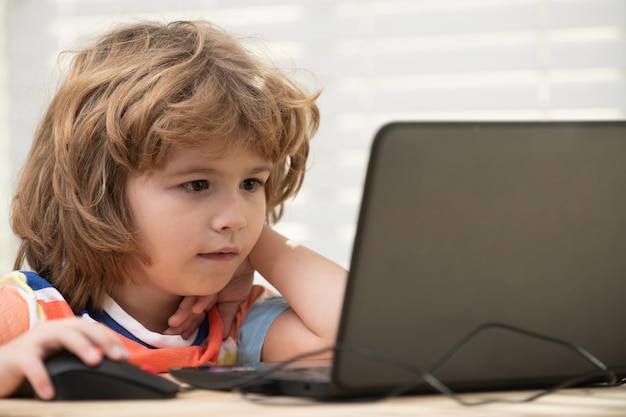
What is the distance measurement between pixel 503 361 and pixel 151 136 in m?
0.57

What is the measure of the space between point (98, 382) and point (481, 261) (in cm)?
36

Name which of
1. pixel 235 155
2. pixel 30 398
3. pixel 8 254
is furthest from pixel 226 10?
pixel 30 398

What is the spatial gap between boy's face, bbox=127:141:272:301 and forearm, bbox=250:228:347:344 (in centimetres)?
12

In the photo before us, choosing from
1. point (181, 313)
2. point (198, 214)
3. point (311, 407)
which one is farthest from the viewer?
point (181, 313)

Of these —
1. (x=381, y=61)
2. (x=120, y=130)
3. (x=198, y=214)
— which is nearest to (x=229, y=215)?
(x=198, y=214)

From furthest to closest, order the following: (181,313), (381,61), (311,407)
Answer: (381,61) < (181,313) < (311,407)

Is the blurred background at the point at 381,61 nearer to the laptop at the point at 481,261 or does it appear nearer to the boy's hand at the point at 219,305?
the boy's hand at the point at 219,305

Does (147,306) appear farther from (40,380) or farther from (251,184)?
(40,380)

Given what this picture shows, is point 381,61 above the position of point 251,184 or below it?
above

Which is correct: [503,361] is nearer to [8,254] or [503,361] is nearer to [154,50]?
[154,50]

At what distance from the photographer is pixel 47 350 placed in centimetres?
83

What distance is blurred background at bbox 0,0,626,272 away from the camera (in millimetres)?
2143

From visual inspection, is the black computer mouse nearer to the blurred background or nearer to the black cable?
the black cable

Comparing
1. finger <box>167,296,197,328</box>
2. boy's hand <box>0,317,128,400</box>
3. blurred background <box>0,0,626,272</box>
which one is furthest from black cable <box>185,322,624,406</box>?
blurred background <box>0,0,626,272</box>
